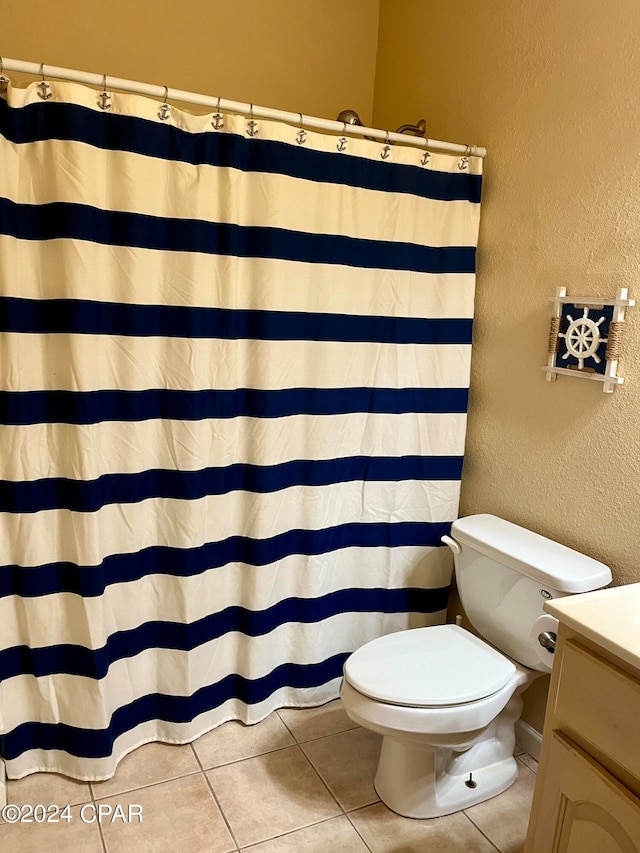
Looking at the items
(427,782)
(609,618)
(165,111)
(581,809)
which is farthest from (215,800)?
(165,111)

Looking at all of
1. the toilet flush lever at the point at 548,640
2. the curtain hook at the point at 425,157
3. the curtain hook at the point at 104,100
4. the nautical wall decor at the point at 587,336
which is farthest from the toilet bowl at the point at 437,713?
the curtain hook at the point at 104,100

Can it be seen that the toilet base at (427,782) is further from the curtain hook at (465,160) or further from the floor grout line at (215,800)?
the curtain hook at (465,160)

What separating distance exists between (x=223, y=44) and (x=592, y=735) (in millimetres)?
2303

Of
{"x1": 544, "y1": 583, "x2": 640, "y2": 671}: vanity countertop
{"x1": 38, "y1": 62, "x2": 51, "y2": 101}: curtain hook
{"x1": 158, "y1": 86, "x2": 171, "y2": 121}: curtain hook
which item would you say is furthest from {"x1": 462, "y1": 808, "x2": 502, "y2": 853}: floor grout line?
{"x1": 38, "y1": 62, "x2": 51, "y2": 101}: curtain hook

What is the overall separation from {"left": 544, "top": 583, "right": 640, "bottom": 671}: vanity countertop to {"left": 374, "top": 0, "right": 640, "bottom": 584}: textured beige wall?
392mm

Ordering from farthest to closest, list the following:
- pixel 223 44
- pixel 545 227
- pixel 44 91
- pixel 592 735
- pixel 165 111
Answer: pixel 223 44, pixel 545 227, pixel 165 111, pixel 44 91, pixel 592 735

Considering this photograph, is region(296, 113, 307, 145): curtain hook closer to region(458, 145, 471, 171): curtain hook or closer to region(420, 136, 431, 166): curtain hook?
region(420, 136, 431, 166): curtain hook

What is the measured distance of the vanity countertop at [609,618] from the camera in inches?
41.1

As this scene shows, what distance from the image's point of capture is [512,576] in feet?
5.53

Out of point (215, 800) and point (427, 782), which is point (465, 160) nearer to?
point (427, 782)

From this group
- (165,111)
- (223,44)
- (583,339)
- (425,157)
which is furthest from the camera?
(223,44)

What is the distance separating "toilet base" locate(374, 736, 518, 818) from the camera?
5.36 ft

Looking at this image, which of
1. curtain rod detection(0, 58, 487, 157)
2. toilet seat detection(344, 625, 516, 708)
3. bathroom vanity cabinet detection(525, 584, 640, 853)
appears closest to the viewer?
bathroom vanity cabinet detection(525, 584, 640, 853)

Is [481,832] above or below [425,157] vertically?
below
